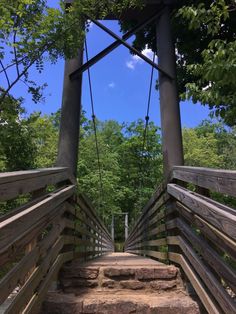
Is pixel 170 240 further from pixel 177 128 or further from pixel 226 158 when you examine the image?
pixel 226 158

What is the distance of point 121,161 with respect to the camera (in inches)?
1146

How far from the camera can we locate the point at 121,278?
3615 mm

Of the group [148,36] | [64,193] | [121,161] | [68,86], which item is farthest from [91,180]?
[64,193]

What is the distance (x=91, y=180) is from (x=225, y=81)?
16.4 metres

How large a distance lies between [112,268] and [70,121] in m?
1.91

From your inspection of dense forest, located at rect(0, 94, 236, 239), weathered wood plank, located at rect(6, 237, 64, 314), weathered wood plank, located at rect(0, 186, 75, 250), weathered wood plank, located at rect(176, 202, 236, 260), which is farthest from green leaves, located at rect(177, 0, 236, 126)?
dense forest, located at rect(0, 94, 236, 239)

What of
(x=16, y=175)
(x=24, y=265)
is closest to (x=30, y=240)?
(x=24, y=265)

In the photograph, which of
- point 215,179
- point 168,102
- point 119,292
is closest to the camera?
point 215,179

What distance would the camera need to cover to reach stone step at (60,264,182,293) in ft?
11.5

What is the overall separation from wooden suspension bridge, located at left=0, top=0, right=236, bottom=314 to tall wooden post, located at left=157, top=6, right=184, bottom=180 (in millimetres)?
13

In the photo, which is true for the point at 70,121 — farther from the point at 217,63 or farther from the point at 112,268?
the point at 217,63

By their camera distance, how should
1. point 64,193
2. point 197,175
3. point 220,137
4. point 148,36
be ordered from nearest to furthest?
point 197,175
point 64,193
point 148,36
point 220,137

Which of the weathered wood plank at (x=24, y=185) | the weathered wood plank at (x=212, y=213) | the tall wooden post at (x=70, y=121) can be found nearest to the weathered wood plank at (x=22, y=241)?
the weathered wood plank at (x=24, y=185)

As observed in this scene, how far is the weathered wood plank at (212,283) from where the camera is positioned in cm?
206
